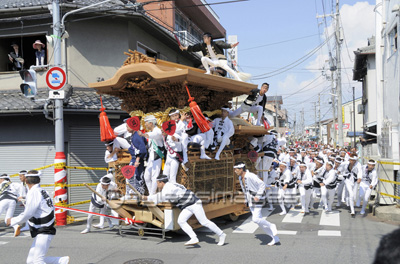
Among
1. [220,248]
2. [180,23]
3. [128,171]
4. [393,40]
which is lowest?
[220,248]

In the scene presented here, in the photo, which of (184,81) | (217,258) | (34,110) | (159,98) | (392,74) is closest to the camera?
(217,258)

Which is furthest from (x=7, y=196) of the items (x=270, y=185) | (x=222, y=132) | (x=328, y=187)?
(x=328, y=187)

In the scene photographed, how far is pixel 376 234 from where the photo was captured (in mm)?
8312

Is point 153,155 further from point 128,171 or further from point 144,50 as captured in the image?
point 144,50

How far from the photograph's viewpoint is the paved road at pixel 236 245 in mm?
6734

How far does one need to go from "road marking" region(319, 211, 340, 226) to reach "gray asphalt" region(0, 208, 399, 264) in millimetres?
261

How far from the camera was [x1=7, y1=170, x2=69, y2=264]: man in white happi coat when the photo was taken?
552 centimetres

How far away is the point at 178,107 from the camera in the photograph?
28.9 ft

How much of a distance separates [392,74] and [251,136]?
7.69m

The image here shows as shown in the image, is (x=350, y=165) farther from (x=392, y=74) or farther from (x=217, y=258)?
(x=217, y=258)

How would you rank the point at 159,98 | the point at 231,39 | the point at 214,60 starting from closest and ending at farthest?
the point at 159,98, the point at 214,60, the point at 231,39

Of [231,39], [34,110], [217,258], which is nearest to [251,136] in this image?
[217,258]

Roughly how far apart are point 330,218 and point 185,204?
502 centimetres

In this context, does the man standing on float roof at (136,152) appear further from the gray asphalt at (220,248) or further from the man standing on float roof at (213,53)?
the man standing on float roof at (213,53)
